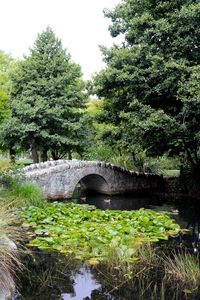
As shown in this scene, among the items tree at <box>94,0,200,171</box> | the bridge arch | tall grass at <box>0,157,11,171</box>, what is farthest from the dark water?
the bridge arch

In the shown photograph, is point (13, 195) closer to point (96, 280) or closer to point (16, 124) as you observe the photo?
point (96, 280)

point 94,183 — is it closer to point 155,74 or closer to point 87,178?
point 87,178

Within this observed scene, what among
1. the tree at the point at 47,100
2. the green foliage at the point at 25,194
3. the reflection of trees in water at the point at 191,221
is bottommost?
the reflection of trees in water at the point at 191,221

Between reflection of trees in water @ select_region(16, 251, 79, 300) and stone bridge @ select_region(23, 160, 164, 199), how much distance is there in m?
6.25

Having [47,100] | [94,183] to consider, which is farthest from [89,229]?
[47,100]

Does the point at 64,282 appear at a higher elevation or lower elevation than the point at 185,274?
lower

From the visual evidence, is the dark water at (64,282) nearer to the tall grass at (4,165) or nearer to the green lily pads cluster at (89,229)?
the green lily pads cluster at (89,229)

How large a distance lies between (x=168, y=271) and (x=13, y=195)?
5.68m

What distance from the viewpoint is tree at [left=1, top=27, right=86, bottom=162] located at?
1759cm

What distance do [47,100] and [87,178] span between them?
4533 mm

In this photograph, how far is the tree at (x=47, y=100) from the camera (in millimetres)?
17594

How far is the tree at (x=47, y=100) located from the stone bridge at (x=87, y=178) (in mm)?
2748

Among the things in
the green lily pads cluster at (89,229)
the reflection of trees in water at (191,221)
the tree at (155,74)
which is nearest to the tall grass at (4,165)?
the green lily pads cluster at (89,229)

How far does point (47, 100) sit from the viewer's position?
59.6 ft
